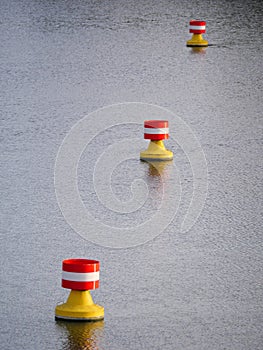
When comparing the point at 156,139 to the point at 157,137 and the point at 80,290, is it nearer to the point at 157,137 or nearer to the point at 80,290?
the point at 157,137

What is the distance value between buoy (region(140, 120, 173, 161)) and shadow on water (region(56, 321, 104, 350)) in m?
6.32

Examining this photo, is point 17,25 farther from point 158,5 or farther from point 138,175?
point 138,175

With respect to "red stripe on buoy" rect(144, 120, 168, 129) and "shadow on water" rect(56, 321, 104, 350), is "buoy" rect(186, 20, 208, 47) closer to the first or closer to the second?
"red stripe on buoy" rect(144, 120, 168, 129)

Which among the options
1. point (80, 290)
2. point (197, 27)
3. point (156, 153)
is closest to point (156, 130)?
point (156, 153)

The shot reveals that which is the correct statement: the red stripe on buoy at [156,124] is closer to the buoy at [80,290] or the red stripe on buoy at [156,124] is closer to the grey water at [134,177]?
the grey water at [134,177]

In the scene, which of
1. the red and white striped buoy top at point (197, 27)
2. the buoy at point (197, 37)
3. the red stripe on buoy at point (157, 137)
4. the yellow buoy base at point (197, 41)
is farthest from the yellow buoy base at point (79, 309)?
the yellow buoy base at point (197, 41)

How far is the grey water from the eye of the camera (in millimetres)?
8555

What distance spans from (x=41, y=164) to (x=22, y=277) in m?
4.70

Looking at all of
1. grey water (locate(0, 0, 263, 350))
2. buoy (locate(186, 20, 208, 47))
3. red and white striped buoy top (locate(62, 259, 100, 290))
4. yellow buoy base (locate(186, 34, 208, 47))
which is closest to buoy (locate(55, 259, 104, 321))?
red and white striped buoy top (locate(62, 259, 100, 290))

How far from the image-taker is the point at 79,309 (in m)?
8.63

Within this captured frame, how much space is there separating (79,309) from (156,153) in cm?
629

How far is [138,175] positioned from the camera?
1383cm

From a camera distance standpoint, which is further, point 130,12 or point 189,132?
point 130,12

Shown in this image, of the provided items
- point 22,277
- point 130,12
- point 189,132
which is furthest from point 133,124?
point 130,12
